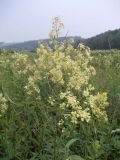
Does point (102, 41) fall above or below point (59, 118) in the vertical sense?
above

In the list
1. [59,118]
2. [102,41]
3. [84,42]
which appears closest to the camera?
[59,118]

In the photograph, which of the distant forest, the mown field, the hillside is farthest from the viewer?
the hillside

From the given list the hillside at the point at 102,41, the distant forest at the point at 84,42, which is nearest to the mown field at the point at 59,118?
the distant forest at the point at 84,42

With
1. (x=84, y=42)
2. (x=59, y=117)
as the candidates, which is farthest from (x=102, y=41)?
(x=59, y=117)

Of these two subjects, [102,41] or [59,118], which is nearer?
[59,118]

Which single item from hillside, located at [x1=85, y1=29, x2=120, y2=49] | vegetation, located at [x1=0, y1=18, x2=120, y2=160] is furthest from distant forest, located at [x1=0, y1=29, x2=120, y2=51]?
vegetation, located at [x1=0, y1=18, x2=120, y2=160]

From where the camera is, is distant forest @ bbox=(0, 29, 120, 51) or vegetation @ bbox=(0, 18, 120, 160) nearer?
vegetation @ bbox=(0, 18, 120, 160)

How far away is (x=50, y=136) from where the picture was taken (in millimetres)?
3176

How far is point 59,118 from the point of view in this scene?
11.3 ft

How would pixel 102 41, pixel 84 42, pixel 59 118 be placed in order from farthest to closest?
pixel 102 41 → pixel 84 42 → pixel 59 118

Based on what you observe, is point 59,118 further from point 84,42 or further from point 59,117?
point 84,42

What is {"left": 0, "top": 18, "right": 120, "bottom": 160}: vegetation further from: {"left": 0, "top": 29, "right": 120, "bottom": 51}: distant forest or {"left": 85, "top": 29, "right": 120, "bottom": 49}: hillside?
{"left": 85, "top": 29, "right": 120, "bottom": 49}: hillside

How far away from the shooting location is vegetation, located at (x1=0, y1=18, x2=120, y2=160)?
2.96m

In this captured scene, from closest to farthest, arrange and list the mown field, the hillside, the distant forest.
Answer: the mown field < the distant forest < the hillside
